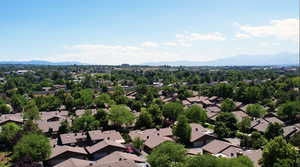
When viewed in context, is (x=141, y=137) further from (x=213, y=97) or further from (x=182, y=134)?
(x=213, y=97)

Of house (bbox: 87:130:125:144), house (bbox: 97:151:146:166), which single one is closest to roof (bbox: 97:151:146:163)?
house (bbox: 97:151:146:166)

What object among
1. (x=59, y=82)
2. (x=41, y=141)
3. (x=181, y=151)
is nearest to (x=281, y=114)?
(x=181, y=151)

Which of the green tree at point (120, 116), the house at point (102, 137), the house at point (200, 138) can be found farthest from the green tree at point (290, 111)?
the house at point (102, 137)

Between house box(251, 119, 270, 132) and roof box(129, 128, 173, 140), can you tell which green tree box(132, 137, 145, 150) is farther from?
house box(251, 119, 270, 132)

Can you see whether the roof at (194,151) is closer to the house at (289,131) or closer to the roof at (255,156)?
the roof at (255,156)

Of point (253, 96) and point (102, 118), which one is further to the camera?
point (253, 96)

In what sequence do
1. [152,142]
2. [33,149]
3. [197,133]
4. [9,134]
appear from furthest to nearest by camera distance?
[197,133], [9,134], [152,142], [33,149]

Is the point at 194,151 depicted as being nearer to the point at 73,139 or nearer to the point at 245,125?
the point at 245,125

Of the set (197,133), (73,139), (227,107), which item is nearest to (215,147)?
(197,133)
